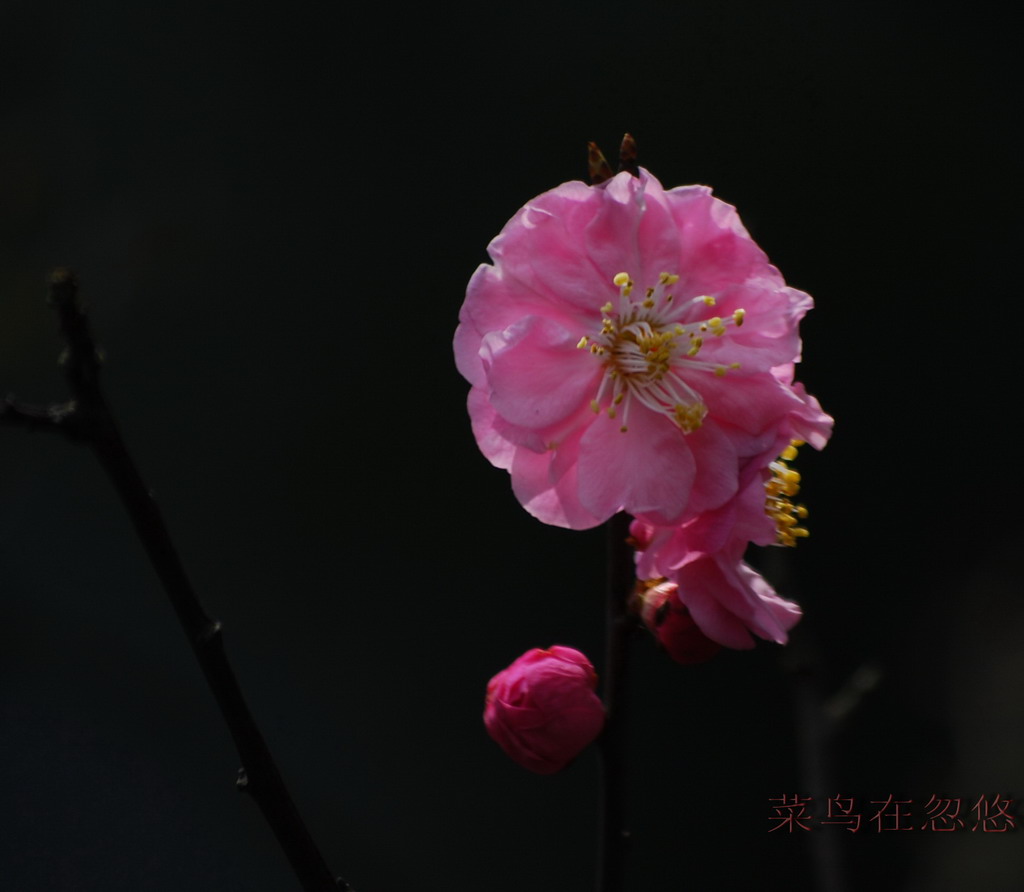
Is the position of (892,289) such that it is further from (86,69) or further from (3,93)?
(3,93)

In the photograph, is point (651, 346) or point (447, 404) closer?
point (651, 346)

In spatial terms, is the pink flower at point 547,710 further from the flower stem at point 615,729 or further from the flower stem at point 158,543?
the flower stem at point 158,543

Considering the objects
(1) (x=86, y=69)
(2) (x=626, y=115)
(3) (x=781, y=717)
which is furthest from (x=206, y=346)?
(3) (x=781, y=717)

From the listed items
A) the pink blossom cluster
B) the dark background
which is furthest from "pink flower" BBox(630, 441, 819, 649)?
the dark background

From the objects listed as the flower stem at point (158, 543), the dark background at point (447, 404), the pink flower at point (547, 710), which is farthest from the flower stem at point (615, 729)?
the dark background at point (447, 404)

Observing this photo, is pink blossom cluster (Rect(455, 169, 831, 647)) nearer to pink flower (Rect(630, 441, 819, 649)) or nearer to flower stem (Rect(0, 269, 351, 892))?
pink flower (Rect(630, 441, 819, 649))

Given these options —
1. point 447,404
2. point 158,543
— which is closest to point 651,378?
point 158,543

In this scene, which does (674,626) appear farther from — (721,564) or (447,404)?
(447,404)
